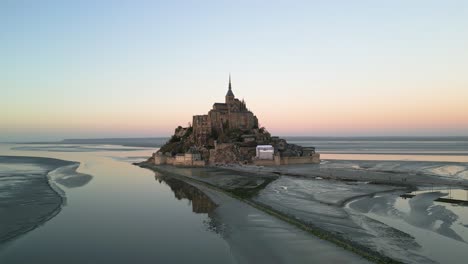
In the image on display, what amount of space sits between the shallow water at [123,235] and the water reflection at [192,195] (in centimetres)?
8

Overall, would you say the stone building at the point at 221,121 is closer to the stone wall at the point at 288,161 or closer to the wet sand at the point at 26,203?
the stone wall at the point at 288,161

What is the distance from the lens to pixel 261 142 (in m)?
57.0

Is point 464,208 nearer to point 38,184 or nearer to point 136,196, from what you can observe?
point 136,196

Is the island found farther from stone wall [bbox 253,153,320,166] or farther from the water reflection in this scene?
the water reflection

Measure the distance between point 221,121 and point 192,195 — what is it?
36462 millimetres

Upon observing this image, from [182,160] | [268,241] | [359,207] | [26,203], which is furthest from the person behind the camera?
[182,160]

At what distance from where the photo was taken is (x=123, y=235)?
54.9 ft

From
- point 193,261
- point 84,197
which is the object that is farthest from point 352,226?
point 84,197

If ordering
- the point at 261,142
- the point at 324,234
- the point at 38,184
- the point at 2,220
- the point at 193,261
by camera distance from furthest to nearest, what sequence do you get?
the point at 261,142, the point at 38,184, the point at 2,220, the point at 324,234, the point at 193,261

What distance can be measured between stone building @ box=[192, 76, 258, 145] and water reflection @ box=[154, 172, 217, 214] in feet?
74.6

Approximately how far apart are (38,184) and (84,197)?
884cm

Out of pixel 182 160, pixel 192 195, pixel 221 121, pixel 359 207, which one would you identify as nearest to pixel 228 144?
pixel 182 160

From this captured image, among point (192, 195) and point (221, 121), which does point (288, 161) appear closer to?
point (221, 121)

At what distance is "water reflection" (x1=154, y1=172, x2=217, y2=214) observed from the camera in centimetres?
2317
